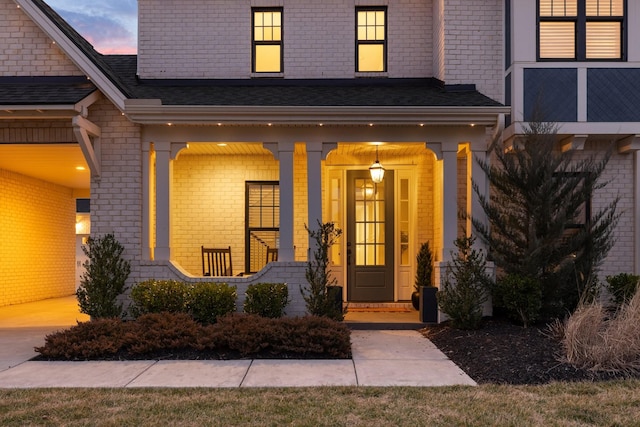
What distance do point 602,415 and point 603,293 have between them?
18.4 feet

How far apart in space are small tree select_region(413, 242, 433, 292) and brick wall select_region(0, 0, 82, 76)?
7.02m

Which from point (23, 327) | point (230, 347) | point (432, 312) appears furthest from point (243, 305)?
point (23, 327)

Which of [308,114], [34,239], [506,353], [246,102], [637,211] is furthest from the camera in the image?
[34,239]

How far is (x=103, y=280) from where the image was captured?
8.47m

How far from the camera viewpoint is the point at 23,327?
9172 mm

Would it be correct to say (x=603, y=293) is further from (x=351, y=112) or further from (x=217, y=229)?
(x=217, y=229)

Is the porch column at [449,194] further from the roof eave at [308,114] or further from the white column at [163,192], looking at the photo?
the white column at [163,192]

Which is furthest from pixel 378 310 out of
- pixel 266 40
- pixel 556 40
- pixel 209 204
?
pixel 556 40

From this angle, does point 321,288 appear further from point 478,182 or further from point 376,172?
point 478,182

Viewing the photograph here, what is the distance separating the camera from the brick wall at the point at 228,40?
412 inches

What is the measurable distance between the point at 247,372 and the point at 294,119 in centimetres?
429

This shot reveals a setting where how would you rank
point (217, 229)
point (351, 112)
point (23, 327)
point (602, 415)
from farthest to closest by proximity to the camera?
1. point (217, 229)
2. point (23, 327)
3. point (351, 112)
4. point (602, 415)

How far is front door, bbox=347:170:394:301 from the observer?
10859 mm

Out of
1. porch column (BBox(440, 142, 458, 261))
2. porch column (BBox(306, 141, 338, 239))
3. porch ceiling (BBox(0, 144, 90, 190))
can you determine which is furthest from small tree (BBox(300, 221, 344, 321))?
porch ceiling (BBox(0, 144, 90, 190))
